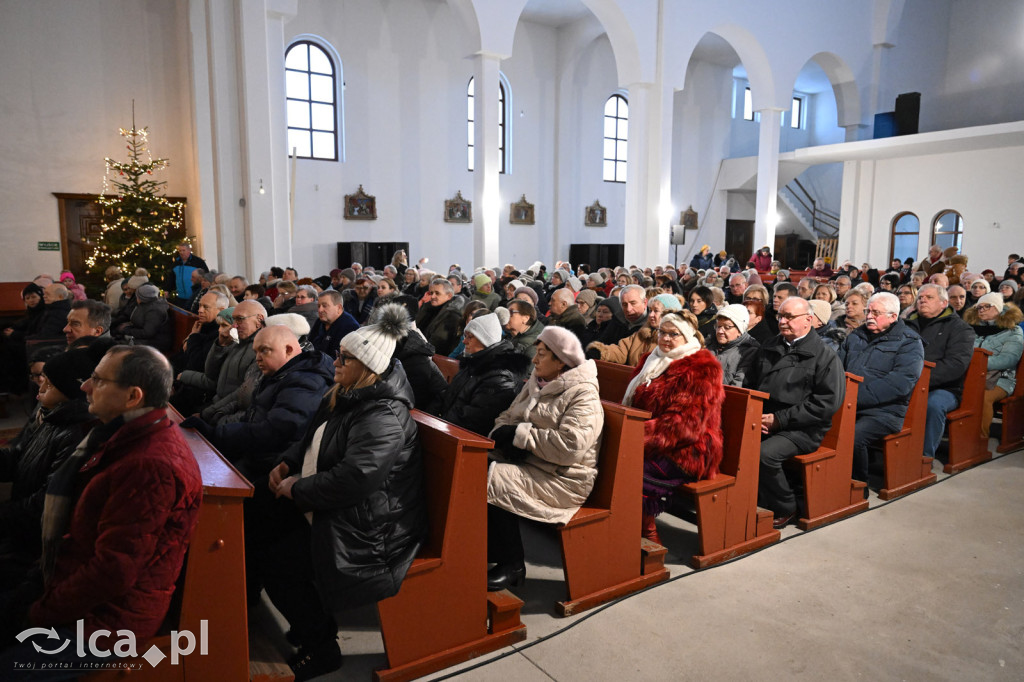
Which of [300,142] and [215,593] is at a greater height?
[300,142]

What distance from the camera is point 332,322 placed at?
546cm

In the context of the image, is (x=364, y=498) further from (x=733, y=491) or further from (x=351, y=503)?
(x=733, y=491)

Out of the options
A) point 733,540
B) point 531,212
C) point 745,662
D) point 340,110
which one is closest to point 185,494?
point 745,662

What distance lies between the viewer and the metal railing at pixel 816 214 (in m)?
23.6

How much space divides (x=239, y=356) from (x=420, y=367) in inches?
44.6

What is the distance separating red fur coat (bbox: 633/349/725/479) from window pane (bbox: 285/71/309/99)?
47.7 feet

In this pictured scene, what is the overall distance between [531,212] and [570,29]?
524 centimetres

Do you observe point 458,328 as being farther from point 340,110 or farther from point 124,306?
point 340,110

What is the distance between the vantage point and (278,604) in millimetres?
2721

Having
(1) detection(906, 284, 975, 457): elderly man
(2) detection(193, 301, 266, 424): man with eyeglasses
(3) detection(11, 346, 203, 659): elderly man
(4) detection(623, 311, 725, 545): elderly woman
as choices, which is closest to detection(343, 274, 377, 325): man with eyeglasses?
(2) detection(193, 301, 266, 424): man with eyeglasses

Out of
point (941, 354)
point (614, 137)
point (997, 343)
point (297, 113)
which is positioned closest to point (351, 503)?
point (941, 354)

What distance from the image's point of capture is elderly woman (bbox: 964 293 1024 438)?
5.64 metres

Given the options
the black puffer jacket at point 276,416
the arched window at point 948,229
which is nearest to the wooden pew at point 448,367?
the black puffer jacket at point 276,416

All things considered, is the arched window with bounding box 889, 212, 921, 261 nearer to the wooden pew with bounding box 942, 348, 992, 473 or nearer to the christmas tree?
the wooden pew with bounding box 942, 348, 992, 473
